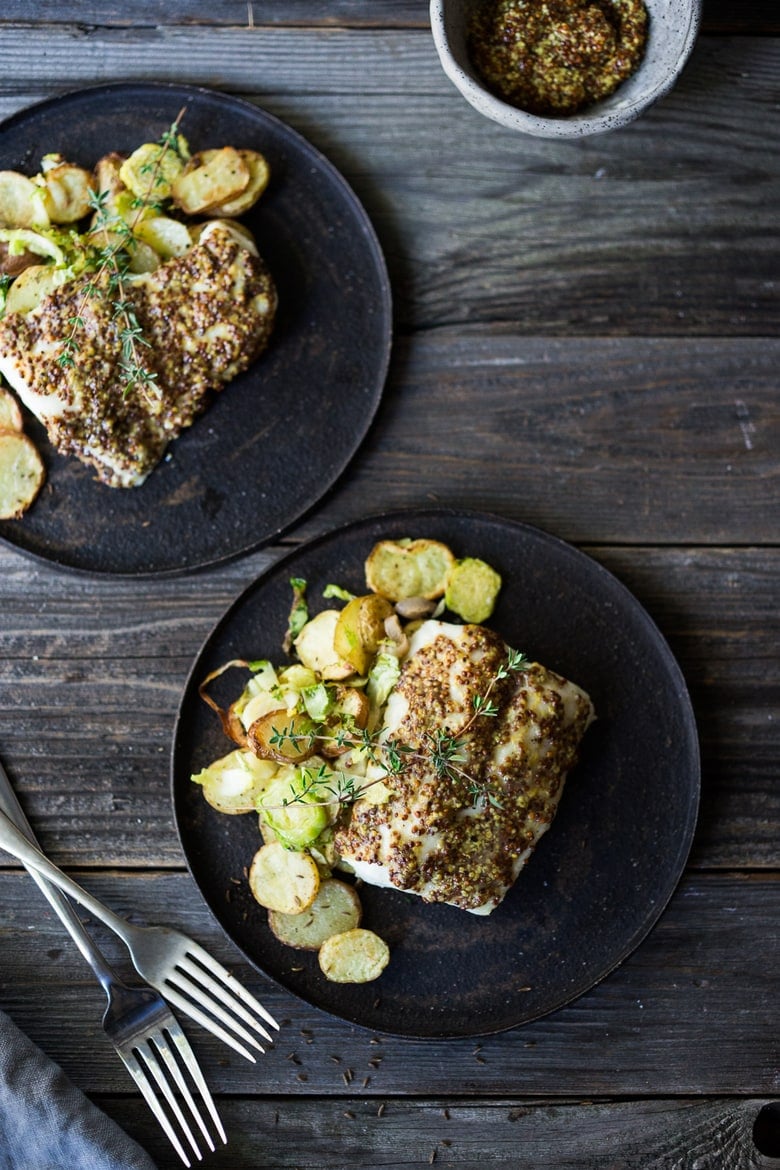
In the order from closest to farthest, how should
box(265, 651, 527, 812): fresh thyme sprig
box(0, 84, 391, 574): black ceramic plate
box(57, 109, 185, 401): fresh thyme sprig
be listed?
box(265, 651, 527, 812): fresh thyme sprig < box(57, 109, 185, 401): fresh thyme sprig < box(0, 84, 391, 574): black ceramic plate

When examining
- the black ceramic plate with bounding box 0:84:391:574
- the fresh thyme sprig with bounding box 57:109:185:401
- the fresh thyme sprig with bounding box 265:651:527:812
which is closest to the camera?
the fresh thyme sprig with bounding box 265:651:527:812

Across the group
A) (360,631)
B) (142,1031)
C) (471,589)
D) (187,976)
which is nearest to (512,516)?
(471,589)

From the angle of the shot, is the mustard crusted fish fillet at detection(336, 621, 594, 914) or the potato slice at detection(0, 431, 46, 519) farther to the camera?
the potato slice at detection(0, 431, 46, 519)

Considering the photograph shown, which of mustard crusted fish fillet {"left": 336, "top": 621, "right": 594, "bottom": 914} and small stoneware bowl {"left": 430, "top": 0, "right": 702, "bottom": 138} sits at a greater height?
small stoneware bowl {"left": 430, "top": 0, "right": 702, "bottom": 138}

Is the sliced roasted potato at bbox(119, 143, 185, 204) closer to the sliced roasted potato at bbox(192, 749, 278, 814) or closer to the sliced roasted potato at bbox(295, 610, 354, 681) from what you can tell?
the sliced roasted potato at bbox(295, 610, 354, 681)

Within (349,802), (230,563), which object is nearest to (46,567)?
(230,563)

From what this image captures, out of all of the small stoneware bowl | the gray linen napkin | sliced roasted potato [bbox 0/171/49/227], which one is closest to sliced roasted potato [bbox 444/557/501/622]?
the small stoneware bowl
